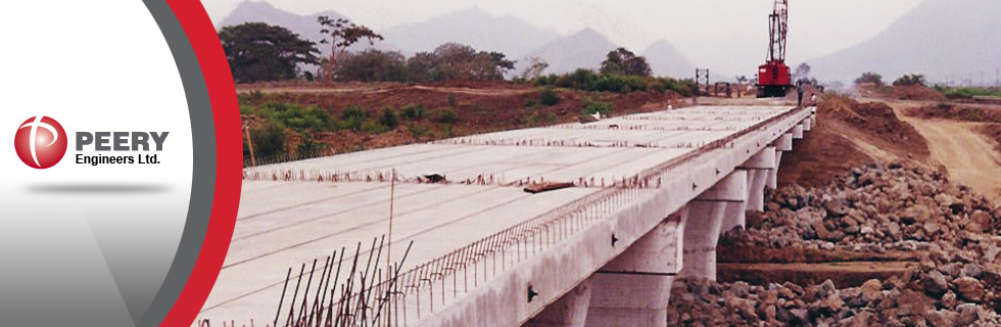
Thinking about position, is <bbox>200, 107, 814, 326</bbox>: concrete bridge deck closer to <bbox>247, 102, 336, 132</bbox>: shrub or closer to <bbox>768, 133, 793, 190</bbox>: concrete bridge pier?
<bbox>768, 133, 793, 190</bbox>: concrete bridge pier

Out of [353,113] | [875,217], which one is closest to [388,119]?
[353,113]

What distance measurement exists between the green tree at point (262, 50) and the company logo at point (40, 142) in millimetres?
99145

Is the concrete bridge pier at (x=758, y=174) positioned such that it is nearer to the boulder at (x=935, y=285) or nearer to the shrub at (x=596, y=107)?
the boulder at (x=935, y=285)

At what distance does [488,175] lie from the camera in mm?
18703

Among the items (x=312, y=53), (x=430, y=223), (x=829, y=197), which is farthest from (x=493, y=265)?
(x=312, y=53)

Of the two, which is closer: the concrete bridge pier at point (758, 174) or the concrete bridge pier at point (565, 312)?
the concrete bridge pier at point (565, 312)

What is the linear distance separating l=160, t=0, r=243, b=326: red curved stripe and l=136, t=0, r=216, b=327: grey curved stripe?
20mm

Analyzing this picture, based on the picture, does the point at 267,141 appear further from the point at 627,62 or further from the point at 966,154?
the point at 627,62

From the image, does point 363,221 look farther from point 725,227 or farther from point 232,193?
point 725,227

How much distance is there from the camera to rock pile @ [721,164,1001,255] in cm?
3503

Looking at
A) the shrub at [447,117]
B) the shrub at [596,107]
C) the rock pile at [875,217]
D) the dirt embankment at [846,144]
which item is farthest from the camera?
the shrub at [447,117]

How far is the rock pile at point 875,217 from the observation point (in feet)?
115

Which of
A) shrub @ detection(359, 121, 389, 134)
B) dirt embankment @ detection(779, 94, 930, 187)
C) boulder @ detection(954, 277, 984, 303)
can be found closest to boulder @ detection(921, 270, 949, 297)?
boulder @ detection(954, 277, 984, 303)

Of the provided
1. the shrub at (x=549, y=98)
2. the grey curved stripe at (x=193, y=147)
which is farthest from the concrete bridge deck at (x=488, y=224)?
the shrub at (x=549, y=98)
